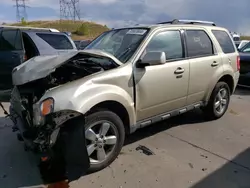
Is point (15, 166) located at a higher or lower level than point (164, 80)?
lower

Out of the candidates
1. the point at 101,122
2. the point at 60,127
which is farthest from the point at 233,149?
the point at 60,127

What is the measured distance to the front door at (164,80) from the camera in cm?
399

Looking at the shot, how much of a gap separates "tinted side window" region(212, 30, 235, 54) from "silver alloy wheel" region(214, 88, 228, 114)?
2.59 ft

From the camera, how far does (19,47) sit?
7.24 m

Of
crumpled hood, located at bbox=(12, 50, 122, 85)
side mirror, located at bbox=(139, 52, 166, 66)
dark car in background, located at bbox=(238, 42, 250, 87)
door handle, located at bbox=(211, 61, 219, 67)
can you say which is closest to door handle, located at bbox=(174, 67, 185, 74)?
side mirror, located at bbox=(139, 52, 166, 66)

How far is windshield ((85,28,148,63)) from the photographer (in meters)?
4.07

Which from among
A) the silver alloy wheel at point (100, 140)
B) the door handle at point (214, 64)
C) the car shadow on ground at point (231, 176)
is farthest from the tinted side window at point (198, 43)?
the silver alloy wheel at point (100, 140)

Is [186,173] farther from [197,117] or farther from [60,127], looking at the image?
[197,117]

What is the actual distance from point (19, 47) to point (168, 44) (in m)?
4.37

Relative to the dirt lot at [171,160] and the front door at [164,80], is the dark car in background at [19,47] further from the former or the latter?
the front door at [164,80]

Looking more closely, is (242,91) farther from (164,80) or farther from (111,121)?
(111,121)

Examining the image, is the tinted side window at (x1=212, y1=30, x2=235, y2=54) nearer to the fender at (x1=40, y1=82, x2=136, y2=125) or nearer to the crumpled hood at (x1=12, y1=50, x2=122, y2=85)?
the crumpled hood at (x1=12, y1=50, x2=122, y2=85)

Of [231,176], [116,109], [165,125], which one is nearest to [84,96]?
[116,109]

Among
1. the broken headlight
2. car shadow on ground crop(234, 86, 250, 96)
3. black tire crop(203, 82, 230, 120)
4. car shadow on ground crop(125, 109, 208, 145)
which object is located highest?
the broken headlight
